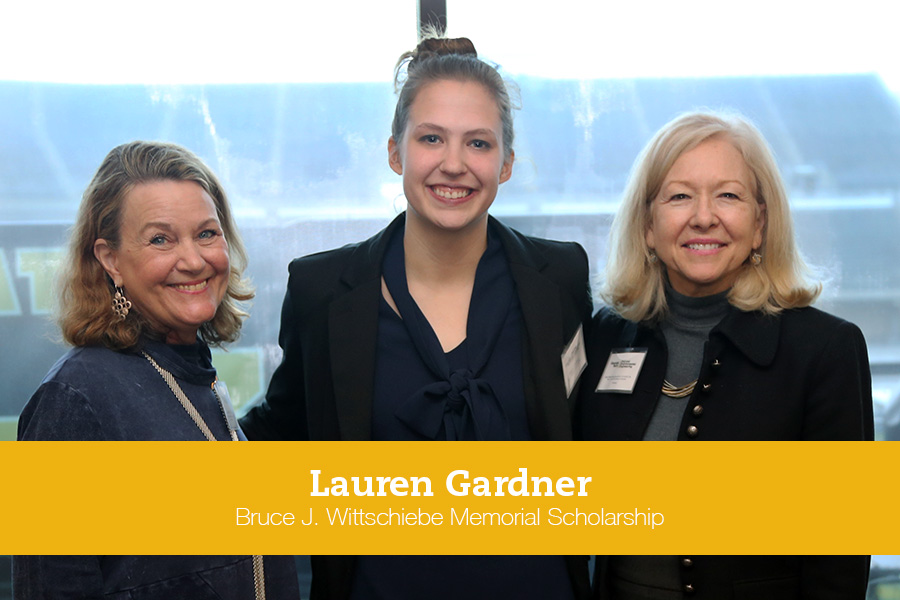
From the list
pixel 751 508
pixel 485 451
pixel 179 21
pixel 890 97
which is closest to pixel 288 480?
pixel 485 451

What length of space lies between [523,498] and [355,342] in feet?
1.80

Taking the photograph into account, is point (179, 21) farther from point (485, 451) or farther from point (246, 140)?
point (485, 451)

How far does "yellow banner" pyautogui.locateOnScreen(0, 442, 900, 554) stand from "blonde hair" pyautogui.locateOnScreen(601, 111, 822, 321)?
0.35m

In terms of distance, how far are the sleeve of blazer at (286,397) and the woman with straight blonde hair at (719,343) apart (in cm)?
76

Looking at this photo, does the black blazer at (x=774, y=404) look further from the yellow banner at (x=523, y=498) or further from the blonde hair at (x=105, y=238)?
the blonde hair at (x=105, y=238)

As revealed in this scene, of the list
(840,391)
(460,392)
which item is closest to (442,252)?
(460,392)

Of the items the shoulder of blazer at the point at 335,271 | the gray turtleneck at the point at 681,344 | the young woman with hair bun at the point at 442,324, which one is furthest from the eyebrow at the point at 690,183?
the shoulder of blazer at the point at 335,271

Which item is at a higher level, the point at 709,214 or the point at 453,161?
the point at 453,161

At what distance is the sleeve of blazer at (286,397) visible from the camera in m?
2.01

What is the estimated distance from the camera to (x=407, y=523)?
1.77 meters

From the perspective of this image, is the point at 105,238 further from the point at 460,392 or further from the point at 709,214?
the point at 709,214

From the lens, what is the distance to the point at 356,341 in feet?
6.04

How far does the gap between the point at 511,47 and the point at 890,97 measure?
1344 millimetres

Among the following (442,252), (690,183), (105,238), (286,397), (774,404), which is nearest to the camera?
(105,238)
